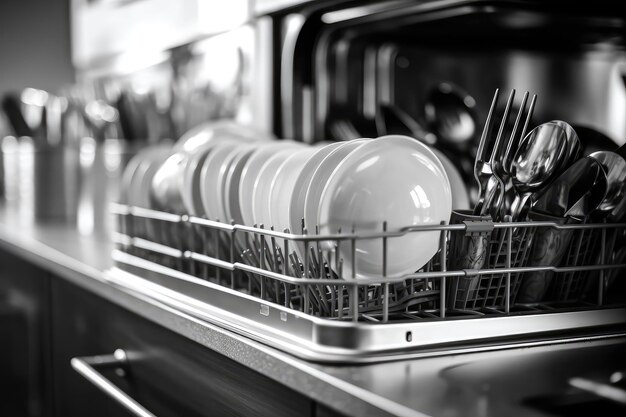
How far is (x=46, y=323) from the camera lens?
1354 millimetres

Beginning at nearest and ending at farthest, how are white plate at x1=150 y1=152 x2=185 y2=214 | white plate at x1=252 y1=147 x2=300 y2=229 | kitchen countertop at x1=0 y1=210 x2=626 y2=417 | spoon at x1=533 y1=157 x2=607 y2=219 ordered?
kitchen countertop at x1=0 y1=210 x2=626 y2=417, spoon at x1=533 y1=157 x2=607 y2=219, white plate at x1=252 y1=147 x2=300 y2=229, white plate at x1=150 y1=152 x2=185 y2=214

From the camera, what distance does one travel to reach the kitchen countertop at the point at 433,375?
50cm

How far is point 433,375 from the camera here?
57 centimetres

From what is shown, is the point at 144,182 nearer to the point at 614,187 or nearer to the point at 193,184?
the point at 193,184

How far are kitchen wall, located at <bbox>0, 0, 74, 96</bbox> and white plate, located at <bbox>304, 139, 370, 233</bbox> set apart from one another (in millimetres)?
2321

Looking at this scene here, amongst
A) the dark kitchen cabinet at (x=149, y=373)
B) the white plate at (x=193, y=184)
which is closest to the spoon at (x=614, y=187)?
the dark kitchen cabinet at (x=149, y=373)

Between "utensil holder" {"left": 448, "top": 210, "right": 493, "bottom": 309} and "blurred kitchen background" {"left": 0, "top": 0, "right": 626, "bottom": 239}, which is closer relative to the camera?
"utensil holder" {"left": 448, "top": 210, "right": 493, "bottom": 309}

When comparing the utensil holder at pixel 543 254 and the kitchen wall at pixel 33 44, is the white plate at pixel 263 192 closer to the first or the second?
the utensil holder at pixel 543 254

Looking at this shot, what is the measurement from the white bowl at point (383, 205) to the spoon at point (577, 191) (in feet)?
0.40

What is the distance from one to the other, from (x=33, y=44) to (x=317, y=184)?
2362 mm

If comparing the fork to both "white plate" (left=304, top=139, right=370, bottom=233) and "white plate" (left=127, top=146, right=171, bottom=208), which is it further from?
"white plate" (left=127, top=146, right=171, bottom=208)

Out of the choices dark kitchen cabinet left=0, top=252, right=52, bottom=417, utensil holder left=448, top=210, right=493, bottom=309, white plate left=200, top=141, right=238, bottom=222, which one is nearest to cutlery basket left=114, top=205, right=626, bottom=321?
utensil holder left=448, top=210, right=493, bottom=309

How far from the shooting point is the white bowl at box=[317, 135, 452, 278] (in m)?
0.65

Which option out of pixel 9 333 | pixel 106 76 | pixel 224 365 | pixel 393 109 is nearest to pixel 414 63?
pixel 393 109
